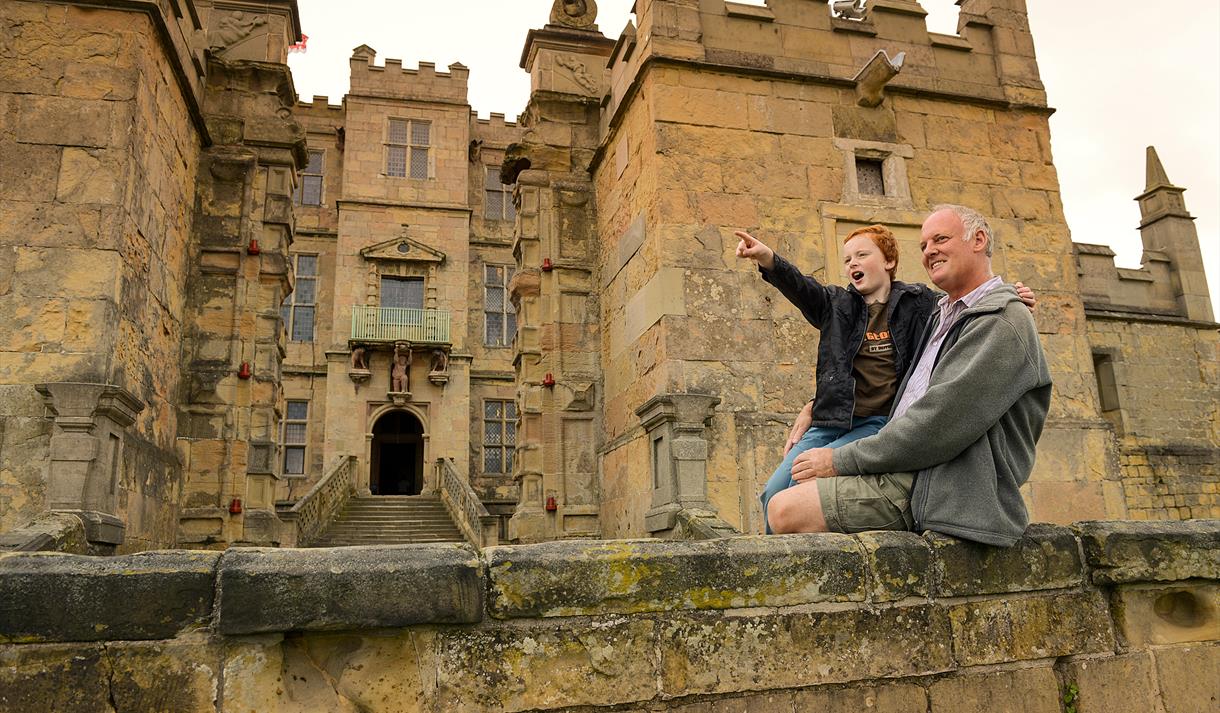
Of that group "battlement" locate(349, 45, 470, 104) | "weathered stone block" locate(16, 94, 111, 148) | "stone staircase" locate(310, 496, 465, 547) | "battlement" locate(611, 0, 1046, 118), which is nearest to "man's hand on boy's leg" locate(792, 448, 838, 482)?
"battlement" locate(611, 0, 1046, 118)

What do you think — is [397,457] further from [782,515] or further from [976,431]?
[976,431]

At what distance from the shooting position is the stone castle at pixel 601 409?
235 centimetres

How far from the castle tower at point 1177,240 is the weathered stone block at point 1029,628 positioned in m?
16.7

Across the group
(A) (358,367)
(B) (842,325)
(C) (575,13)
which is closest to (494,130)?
(A) (358,367)

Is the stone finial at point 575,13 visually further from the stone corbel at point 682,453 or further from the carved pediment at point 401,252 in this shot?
the carved pediment at point 401,252

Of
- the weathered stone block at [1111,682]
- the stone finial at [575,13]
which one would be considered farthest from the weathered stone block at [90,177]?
the weathered stone block at [1111,682]

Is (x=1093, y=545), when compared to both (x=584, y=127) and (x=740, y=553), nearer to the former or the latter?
(x=740, y=553)

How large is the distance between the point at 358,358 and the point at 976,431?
67.2 feet

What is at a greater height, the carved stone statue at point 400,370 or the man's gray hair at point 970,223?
the carved stone statue at point 400,370

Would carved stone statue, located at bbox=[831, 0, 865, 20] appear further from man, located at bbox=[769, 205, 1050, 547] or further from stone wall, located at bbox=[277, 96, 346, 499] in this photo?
stone wall, located at bbox=[277, 96, 346, 499]

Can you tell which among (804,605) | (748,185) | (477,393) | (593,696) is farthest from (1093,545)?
(477,393)

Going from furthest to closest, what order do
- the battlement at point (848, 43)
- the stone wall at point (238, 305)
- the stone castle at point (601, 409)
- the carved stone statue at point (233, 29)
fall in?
the carved stone statue at point (233, 29)
the stone wall at point (238, 305)
the battlement at point (848, 43)
the stone castle at point (601, 409)

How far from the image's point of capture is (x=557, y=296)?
441 inches

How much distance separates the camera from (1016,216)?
33.3 ft
